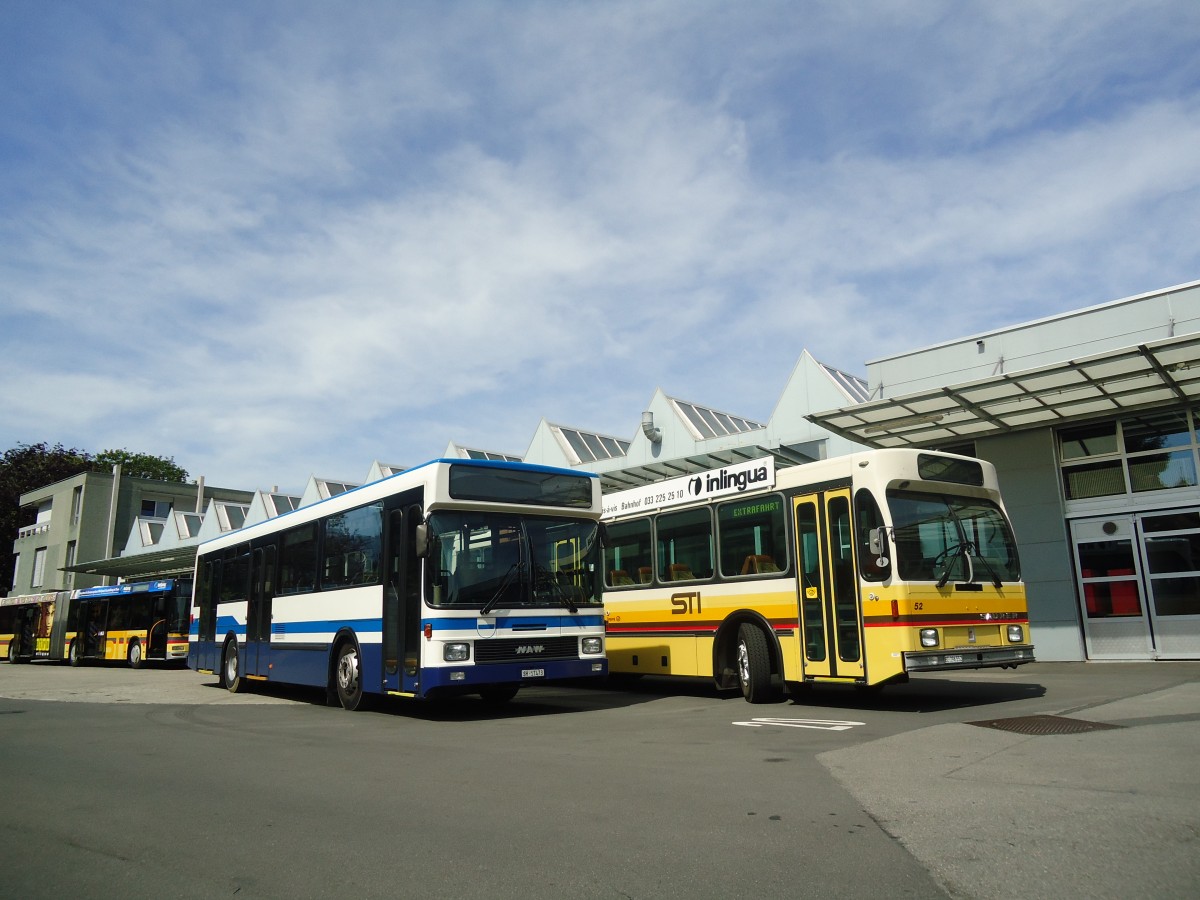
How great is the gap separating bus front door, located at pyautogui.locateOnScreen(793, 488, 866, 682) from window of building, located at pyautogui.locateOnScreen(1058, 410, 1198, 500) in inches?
417

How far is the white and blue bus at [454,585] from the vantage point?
11.0 m

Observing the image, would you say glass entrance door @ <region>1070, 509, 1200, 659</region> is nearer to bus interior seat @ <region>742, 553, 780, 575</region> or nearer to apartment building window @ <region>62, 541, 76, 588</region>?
bus interior seat @ <region>742, 553, 780, 575</region>

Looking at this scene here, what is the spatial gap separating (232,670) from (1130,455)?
18196 mm

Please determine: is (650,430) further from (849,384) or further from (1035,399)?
(1035,399)

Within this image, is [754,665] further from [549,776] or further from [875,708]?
[549,776]

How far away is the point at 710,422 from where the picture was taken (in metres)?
29.8

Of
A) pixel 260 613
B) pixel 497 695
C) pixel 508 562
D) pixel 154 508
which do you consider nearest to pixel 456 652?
pixel 508 562

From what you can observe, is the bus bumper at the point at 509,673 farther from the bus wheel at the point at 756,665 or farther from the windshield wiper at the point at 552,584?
the bus wheel at the point at 756,665

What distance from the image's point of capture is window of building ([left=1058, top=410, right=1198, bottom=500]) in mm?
18297

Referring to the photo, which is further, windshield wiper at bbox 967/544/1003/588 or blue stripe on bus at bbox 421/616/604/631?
windshield wiper at bbox 967/544/1003/588

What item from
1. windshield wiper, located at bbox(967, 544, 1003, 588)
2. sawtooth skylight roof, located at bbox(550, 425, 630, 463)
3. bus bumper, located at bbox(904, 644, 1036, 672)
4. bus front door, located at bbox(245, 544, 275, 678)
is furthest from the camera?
sawtooth skylight roof, located at bbox(550, 425, 630, 463)

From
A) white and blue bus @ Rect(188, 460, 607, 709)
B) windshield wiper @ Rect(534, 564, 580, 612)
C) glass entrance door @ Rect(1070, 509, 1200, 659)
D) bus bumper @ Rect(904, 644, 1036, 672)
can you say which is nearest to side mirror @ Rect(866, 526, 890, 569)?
bus bumper @ Rect(904, 644, 1036, 672)

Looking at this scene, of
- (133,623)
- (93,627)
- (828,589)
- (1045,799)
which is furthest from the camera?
(93,627)

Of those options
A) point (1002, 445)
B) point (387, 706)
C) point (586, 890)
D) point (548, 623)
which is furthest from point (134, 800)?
point (1002, 445)
